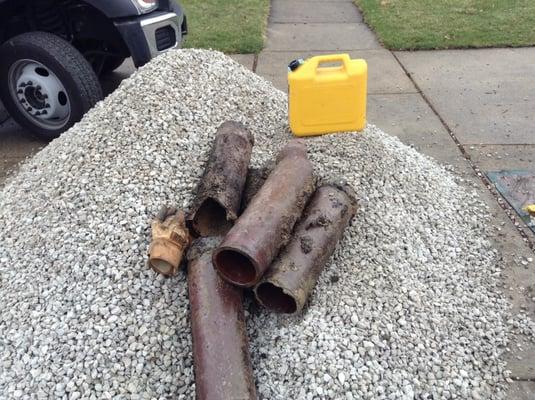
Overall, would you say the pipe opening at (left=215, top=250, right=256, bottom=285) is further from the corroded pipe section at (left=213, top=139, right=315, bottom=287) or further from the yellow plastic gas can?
the yellow plastic gas can

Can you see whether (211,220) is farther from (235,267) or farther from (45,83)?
(45,83)

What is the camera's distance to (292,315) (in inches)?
118

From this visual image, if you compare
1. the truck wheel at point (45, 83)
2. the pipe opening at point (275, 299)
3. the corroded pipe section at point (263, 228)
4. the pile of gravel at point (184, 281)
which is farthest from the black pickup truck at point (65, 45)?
the pipe opening at point (275, 299)

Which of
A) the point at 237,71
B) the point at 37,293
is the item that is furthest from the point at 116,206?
the point at 237,71

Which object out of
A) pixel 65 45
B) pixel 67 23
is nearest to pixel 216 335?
pixel 65 45

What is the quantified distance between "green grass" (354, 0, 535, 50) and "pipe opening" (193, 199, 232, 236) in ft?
18.0

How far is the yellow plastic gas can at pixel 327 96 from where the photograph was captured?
4.14m

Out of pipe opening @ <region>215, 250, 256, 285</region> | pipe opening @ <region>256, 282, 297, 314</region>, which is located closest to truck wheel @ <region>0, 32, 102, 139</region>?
pipe opening @ <region>215, 250, 256, 285</region>

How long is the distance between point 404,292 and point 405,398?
65cm

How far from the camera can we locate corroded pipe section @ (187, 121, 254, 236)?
328 centimetres

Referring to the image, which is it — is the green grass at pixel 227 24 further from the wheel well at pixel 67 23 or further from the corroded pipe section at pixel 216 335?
the corroded pipe section at pixel 216 335

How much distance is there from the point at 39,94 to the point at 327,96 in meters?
2.70

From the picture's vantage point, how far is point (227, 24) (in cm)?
911

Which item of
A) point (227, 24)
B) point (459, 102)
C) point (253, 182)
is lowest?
point (227, 24)
